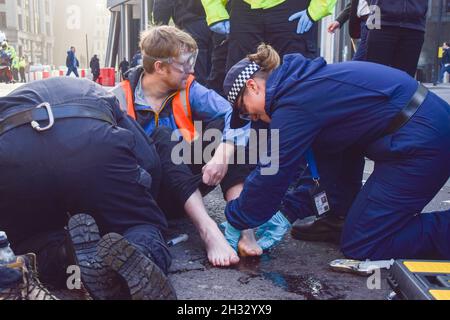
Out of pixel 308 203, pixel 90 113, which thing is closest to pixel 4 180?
pixel 90 113

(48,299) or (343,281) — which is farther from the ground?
(48,299)

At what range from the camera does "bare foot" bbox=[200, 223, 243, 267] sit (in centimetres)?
237

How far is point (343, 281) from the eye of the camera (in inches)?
87.4

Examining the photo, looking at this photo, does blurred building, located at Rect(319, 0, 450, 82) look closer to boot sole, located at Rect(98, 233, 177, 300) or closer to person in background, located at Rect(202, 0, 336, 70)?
person in background, located at Rect(202, 0, 336, 70)

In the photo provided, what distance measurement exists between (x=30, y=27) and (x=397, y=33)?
7163cm

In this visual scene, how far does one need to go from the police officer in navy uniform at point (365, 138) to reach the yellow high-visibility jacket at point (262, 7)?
1.24 metres

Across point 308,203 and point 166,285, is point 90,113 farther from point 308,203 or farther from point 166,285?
point 308,203

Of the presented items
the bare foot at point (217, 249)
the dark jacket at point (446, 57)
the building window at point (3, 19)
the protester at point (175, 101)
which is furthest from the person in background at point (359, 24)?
the building window at point (3, 19)

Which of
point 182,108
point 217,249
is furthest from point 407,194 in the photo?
point 182,108

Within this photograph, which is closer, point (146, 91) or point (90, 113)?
point (90, 113)

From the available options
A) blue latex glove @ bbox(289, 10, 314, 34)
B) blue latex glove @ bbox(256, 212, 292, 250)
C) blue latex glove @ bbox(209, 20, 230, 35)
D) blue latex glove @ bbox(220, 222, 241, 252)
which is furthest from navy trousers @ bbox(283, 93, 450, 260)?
blue latex glove @ bbox(209, 20, 230, 35)

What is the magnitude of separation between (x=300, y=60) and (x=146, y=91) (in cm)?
89

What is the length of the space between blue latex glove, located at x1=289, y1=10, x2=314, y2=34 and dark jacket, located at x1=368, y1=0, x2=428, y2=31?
46cm

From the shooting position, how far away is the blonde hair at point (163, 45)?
280cm
